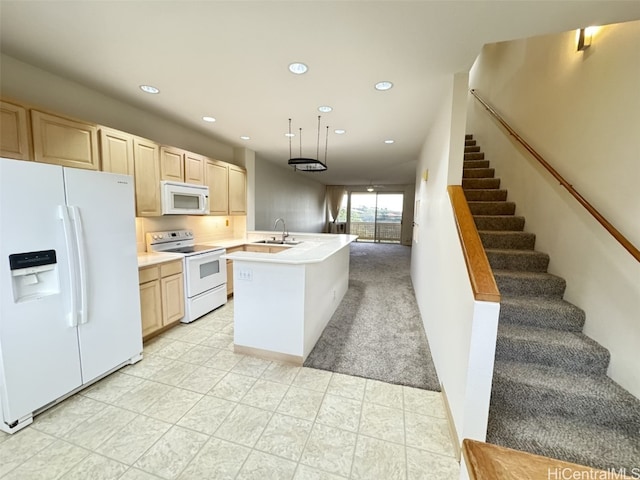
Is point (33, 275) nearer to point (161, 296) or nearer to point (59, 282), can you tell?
point (59, 282)

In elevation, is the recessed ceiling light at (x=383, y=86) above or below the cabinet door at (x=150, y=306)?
above

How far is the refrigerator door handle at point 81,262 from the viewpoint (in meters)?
1.87

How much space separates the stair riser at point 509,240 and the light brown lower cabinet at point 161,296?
3534mm

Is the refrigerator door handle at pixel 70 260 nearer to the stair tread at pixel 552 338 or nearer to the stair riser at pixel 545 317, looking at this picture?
the stair tread at pixel 552 338

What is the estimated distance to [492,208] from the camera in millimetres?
3207

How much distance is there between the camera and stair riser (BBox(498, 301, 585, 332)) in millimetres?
1975

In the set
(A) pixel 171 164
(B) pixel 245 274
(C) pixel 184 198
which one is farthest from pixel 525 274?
(A) pixel 171 164

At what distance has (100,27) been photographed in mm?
1698

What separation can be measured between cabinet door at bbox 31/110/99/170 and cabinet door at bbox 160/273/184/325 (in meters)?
1.35

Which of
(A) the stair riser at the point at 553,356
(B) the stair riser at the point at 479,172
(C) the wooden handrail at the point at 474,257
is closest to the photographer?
(C) the wooden handrail at the point at 474,257

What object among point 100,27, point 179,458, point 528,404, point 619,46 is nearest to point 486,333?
point 528,404

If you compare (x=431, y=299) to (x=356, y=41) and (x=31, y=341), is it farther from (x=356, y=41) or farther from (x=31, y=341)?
(x=31, y=341)

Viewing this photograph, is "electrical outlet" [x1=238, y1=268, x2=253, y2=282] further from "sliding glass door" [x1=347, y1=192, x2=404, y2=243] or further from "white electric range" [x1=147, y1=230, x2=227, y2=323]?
"sliding glass door" [x1=347, y1=192, x2=404, y2=243]

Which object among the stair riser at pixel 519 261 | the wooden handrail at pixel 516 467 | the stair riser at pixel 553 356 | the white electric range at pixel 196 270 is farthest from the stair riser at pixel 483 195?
the white electric range at pixel 196 270
